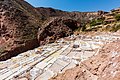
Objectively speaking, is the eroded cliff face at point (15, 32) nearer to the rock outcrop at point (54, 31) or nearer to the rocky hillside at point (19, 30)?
the rocky hillside at point (19, 30)

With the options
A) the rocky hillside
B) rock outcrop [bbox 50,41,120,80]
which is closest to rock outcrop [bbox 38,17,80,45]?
the rocky hillside

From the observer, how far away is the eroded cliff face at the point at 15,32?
17.1 meters

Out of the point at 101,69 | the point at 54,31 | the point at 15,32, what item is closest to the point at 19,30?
the point at 15,32

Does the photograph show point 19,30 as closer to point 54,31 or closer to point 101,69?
point 54,31

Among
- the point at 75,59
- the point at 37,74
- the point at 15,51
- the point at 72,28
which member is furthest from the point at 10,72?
the point at 72,28

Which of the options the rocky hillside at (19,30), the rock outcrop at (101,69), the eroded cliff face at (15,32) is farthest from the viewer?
the rocky hillside at (19,30)

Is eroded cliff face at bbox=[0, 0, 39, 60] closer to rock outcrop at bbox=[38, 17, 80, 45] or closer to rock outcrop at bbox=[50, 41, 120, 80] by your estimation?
rock outcrop at bbox=[38, 17, 80, 45]

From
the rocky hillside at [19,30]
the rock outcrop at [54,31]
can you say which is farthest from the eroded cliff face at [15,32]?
the rock outcrop at [54,31]

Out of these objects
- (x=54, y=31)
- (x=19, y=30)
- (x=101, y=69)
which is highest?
(x=19, y=30)

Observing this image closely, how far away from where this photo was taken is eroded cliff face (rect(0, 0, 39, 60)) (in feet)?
56.0

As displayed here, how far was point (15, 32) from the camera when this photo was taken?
18.5 metres

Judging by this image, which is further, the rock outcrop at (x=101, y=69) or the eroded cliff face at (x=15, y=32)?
the eroded cliff face at (x=15, y=32)

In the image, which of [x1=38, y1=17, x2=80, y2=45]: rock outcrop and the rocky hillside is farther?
[x1=38, y1=17, x2=80, y2=45]: rock outcrop

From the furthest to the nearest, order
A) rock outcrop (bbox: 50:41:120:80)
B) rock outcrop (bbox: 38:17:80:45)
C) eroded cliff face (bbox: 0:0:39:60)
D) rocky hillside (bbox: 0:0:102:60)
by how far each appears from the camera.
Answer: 1. rock outcrop (bbox: 38:17:80:45)
2. rocky hillside (bbox: 0:0:102:60)
3. eroded cliff face (bbox: 0:0:39:60)
4. rock outcrop (bbox: 50:41:120:80)
